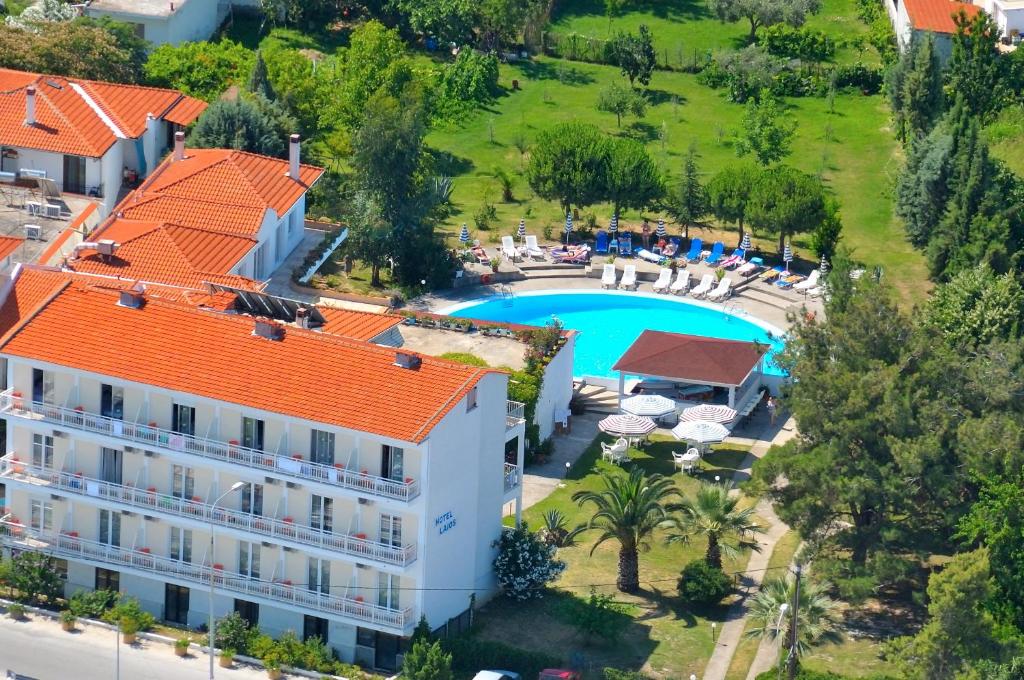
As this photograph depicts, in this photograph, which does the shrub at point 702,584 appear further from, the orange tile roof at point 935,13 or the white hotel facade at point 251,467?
the orange tile roof at point 935,13

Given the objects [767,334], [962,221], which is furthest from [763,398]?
[962,221]

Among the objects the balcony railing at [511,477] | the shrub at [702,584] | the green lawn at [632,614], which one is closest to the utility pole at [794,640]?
the green lawn at [632,614]

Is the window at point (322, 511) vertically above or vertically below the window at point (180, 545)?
above

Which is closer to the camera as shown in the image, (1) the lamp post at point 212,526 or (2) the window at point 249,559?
(1) the lamp post at point 212,526

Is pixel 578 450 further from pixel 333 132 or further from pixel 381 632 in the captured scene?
pixel 333 132

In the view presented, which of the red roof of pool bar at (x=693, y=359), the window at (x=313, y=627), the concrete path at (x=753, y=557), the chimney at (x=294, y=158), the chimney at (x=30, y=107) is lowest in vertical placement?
the window at (x=313, y=627)

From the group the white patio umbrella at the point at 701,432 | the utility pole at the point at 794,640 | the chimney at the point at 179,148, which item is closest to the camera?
the utility pole at the point at 794,640

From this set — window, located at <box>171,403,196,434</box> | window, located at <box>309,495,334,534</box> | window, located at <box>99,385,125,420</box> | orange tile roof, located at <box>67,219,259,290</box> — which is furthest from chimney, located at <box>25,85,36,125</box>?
window, located at <box>309,495,334,534</box>
